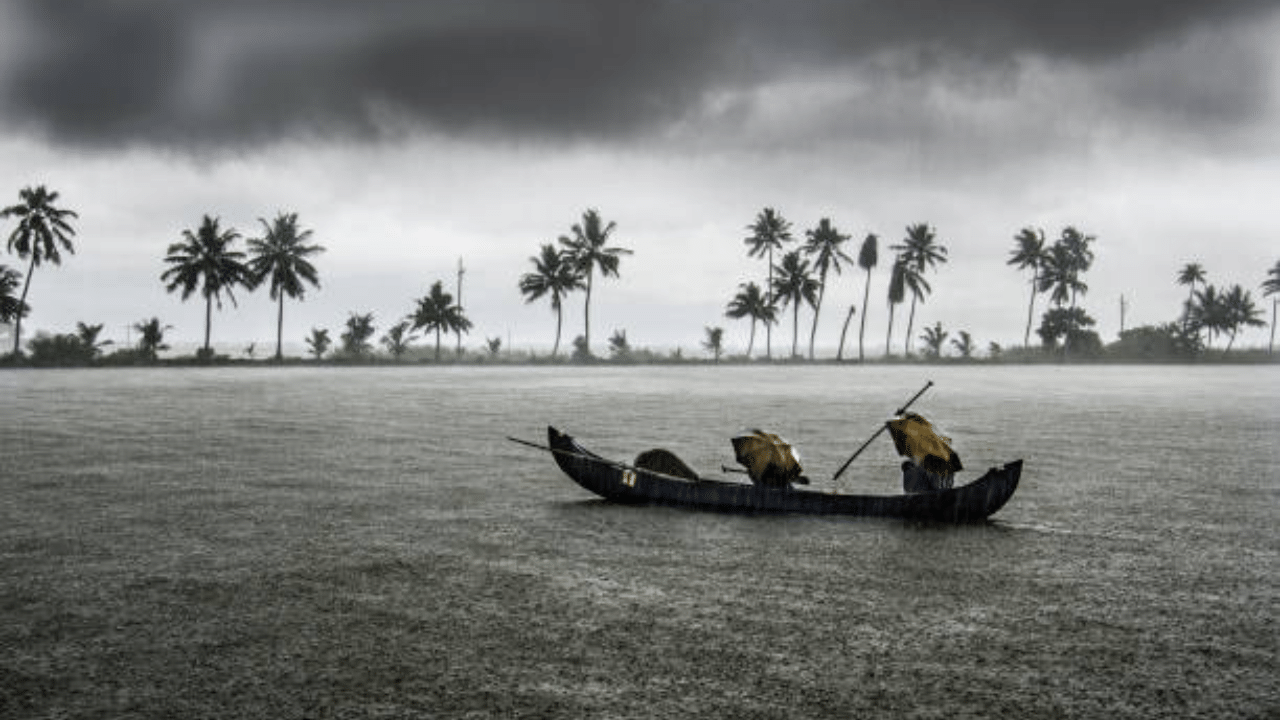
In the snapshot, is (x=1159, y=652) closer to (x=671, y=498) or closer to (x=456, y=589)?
(x=456, y=589)

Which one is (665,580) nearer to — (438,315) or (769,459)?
(769,459)

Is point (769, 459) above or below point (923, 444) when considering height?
below

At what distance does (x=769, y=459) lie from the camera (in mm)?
10734

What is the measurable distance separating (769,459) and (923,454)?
1685mm

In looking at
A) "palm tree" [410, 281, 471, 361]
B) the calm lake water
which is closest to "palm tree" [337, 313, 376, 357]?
"palm tree" [410, 281, 471, 361]

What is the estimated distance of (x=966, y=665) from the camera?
5.46 metres

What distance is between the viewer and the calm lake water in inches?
199

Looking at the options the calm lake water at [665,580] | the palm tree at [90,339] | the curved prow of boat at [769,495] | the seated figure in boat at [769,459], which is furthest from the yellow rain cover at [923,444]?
the palm tree at [90,339]

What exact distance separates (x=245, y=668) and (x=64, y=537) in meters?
5.12

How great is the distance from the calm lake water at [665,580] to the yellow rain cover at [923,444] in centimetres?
73

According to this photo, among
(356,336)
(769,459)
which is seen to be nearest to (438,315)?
(356,336)

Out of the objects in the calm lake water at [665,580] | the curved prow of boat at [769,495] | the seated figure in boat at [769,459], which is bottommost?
the calm lake water at [665,580]

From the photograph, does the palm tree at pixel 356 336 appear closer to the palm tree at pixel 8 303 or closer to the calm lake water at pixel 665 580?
the palm tree at pixel 8 303

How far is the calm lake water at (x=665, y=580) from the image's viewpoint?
5.05 m
